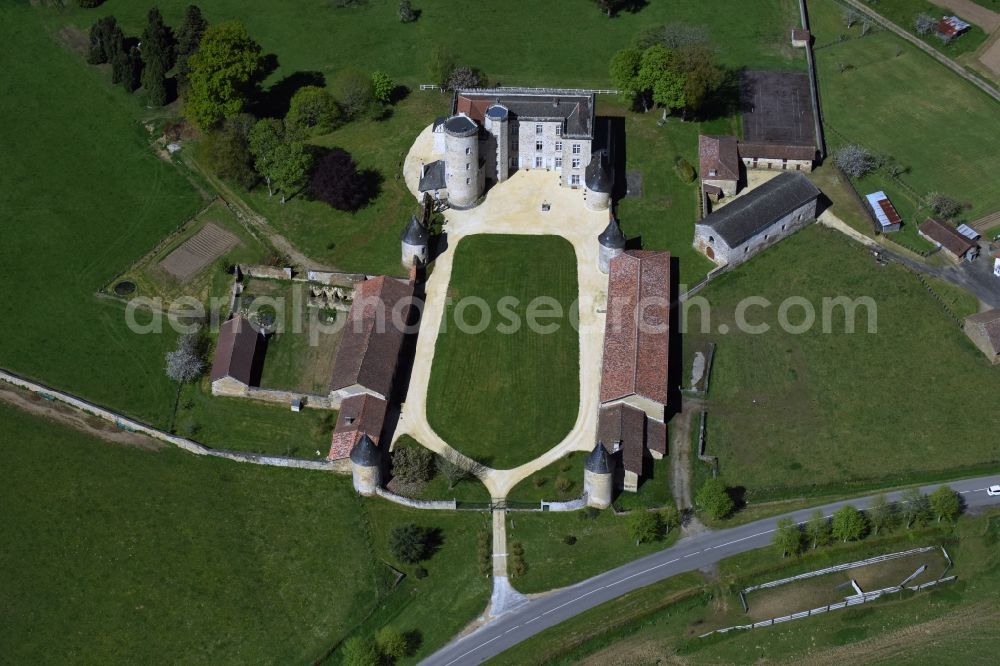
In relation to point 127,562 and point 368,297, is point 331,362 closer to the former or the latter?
point 368,297

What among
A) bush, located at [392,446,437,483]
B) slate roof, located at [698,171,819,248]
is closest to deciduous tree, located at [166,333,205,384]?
bush, located at [392,446,437,483]

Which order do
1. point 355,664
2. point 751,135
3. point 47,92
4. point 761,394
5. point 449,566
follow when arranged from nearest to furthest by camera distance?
point 355,664
point 449,566
point 761,394
point 751,135
point 47,92

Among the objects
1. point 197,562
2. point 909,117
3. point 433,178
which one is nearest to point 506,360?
point 433,178

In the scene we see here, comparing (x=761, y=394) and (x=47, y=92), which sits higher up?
(x=47, y=92)

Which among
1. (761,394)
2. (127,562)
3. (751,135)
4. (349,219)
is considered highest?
(751,135)

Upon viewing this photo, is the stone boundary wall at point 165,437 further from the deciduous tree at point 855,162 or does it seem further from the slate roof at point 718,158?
the deciduous tree at point 855,162

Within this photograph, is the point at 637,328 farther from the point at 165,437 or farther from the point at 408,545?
the point at 165,437

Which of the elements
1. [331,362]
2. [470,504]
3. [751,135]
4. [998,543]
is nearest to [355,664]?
[470,504]

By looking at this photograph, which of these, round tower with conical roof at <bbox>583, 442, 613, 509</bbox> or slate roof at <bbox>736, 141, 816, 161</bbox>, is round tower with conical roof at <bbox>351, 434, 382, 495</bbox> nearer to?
→ round tower with conical roof at <bbox>583, 442, 613, 509</bbox>
